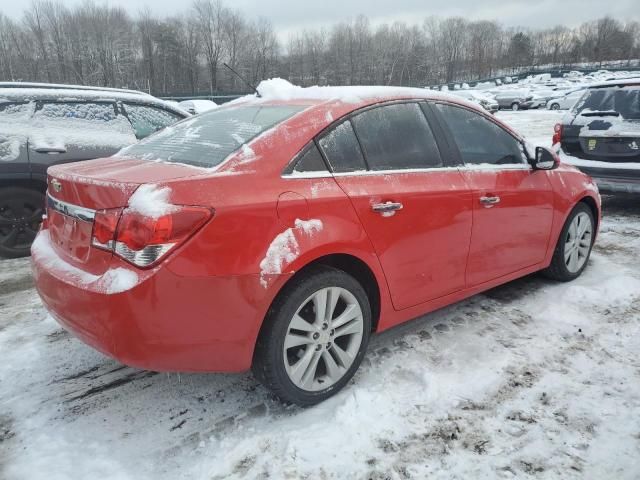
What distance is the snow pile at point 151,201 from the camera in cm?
211

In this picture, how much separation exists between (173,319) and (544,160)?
9.77 ft

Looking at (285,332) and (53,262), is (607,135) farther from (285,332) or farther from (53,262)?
(53,262)

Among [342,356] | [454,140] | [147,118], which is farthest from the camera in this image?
[147,118]

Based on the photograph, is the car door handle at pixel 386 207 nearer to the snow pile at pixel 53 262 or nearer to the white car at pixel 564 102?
the snow pile at pixel 53 262

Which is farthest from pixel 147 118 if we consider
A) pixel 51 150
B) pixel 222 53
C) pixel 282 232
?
pixel 222 53

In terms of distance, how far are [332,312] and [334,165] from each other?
29.9 inches

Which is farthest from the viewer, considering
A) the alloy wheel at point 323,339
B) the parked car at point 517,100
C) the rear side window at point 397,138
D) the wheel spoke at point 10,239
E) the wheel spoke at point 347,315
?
the parked car at point 517,100

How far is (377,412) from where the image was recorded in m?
2.55

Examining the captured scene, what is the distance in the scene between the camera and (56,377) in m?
2.91

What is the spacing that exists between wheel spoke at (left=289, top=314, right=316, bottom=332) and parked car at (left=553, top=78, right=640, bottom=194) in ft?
17.7

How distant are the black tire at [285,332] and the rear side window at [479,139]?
135cm

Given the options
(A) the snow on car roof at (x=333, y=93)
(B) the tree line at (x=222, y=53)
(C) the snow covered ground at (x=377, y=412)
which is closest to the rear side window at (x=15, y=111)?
(C) the snow covered ground at (x=377, y=412)

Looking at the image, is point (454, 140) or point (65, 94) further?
point (65, 94)

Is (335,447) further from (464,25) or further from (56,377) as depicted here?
(464,25)
